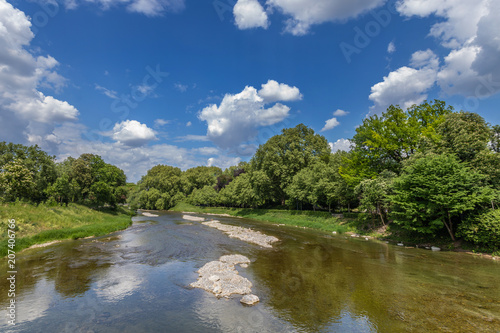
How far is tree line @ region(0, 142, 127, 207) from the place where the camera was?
3397 cm

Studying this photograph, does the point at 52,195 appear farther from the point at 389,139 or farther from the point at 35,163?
the point at 389,139

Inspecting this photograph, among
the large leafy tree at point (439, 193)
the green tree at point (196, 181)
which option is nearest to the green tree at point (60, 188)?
the large leafy tree at point (439, 193)

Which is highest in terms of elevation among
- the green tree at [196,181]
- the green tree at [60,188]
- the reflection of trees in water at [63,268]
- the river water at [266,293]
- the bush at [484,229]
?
the green tree at [196,181]

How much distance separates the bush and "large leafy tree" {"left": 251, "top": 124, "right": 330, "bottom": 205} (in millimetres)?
37206

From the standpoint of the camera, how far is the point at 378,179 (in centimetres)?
3234

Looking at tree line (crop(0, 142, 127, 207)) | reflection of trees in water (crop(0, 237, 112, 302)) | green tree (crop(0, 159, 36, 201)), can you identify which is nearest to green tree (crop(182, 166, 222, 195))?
tree line (crop(0, 142, 127, 207))

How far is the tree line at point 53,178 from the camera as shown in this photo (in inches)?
1337

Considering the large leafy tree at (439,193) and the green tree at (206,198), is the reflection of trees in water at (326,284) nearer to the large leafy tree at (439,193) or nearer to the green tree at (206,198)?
the large leafy tree at (439,193)

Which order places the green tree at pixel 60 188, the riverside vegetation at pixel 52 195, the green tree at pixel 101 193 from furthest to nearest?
the green tree at pixel 101 193 → the green tree at pixel 60 188 → the riverside vegetation at pixel 52 195

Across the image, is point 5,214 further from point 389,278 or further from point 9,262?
point 389,278

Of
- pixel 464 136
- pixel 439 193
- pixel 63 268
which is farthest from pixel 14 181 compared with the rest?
pixel 464 136

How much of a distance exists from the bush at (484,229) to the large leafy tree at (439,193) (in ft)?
3.55

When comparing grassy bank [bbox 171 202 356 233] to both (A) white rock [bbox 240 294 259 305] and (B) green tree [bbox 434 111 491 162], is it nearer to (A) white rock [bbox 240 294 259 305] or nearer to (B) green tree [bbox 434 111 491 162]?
(B) green tree [bbox 434 111 491 162]

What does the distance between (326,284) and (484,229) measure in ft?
57.0
